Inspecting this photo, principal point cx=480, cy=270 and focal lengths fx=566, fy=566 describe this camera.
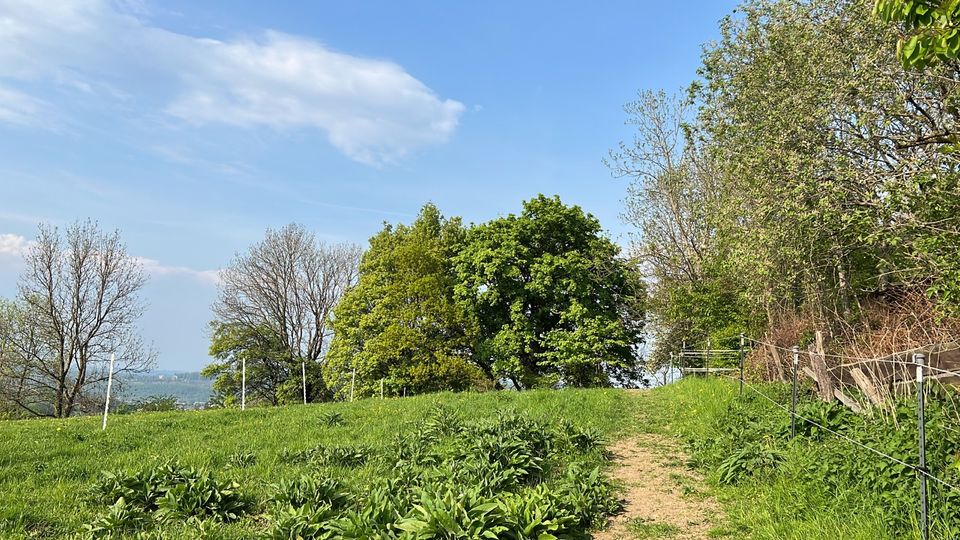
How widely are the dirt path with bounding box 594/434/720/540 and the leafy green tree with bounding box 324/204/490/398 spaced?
1583 centimetres

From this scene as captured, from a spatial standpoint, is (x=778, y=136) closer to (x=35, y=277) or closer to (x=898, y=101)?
(x=898, y=101)

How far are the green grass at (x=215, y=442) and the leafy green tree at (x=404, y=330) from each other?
8558 mm

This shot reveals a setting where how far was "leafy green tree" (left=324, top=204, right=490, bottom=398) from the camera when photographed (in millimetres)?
24188

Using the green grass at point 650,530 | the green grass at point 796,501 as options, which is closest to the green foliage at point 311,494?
the green grass at point 650,530

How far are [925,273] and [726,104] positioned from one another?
7853mm

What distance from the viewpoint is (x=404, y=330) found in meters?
24.4

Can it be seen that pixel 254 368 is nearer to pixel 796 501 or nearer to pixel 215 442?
pixel 215 442

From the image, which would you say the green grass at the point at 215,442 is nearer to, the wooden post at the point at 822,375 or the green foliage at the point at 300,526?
the green foliage at the point at 300,526

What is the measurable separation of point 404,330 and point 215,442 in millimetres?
14673

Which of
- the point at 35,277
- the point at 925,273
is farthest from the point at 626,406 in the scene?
the point at 35,277

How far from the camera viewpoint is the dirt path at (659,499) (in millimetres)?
5539

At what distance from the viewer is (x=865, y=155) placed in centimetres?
1083

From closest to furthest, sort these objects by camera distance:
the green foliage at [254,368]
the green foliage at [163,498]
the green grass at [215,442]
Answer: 1. the green foliage at [163,498]
2. the green grass at [215,442]
3. the green foliage at [254,368]

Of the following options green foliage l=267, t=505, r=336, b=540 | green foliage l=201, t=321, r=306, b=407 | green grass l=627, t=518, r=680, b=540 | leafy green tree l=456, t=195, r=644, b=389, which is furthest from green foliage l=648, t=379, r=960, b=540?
green foliage l=201, t=321, r=306, b=407
